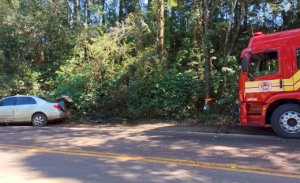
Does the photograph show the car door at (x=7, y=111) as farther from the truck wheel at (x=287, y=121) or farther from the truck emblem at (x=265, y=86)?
the truck wheel at (x=287, y=121)

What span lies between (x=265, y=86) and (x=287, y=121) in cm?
119

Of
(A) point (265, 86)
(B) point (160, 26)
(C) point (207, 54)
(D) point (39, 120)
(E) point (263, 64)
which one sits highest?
(B) point (160, 26)

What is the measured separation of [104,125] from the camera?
15711mm

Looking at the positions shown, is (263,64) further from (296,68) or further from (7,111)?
(7,111)

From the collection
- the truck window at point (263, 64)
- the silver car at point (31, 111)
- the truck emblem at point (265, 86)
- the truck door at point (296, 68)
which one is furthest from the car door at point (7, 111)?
the truck door at point (296, 68)

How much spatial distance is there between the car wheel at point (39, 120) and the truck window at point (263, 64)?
9.51 meters

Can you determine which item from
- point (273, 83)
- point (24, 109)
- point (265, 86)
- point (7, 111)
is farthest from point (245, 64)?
point (7, 111)

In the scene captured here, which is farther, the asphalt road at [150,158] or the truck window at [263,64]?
the truck window at [263,64]

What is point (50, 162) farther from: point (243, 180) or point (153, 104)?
point (153, 104)

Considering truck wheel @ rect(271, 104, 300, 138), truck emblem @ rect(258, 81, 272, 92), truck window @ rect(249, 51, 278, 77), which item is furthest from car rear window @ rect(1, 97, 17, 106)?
truck wheel @ rect(271, 104, 300, 138)

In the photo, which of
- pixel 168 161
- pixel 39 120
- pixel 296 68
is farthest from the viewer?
pixel 39 120

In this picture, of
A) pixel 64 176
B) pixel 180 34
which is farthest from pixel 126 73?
pixel 64 176

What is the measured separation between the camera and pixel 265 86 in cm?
1102

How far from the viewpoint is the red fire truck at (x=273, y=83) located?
34.7 feet
